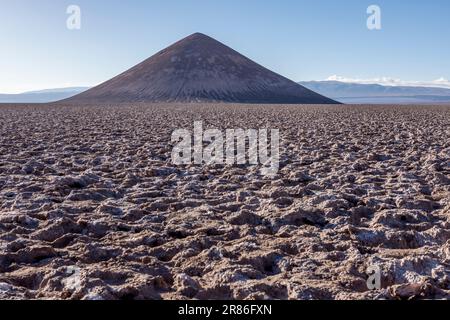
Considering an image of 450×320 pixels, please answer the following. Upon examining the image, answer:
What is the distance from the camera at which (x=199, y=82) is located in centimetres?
10888

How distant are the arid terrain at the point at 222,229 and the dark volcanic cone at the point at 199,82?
87.3 m

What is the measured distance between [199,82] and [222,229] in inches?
4158

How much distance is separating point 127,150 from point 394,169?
5705mm

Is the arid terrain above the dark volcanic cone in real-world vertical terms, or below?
below

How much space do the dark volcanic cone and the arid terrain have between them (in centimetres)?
8727

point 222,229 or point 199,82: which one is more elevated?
point 199,82

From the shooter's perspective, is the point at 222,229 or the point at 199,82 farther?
the point at 199,82

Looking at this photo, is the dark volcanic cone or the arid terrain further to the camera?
the dark volcanic cone

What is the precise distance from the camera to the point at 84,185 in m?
7.04

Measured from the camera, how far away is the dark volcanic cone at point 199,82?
10069 centimetres

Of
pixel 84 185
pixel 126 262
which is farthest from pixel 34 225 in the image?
pixel 84 185

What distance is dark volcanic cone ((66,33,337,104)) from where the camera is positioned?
101 metres

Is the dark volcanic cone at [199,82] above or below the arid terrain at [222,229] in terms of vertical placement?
above
